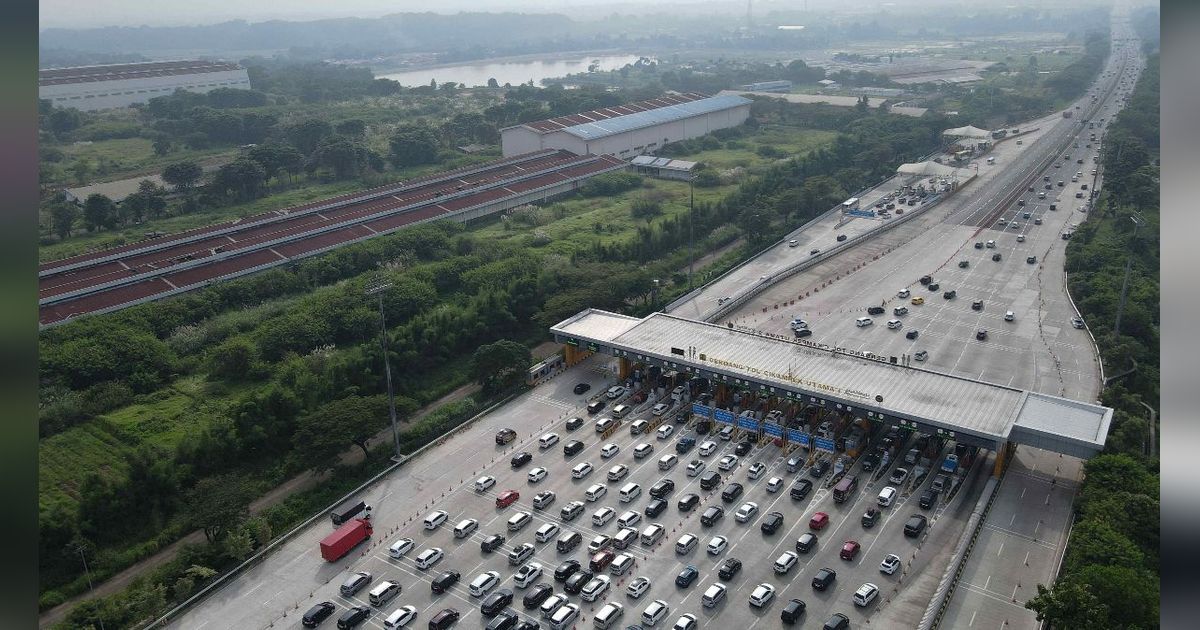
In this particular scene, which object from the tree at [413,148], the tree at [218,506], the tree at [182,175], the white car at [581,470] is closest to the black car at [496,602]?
the white car at [581,470]

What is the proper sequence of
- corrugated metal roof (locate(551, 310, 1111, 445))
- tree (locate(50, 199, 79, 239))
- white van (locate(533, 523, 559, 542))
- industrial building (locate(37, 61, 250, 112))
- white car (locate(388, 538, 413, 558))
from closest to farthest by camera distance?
white car (locate(388, 538, 413, 558)) < white van (locate(533, 523, 559, 542)) < corrugated metal roof (locate(551, 310, 1111, 445)) < tree (locate(50, 199, 79, 239)) < industrial building (locate(37, 61, 250, 112))

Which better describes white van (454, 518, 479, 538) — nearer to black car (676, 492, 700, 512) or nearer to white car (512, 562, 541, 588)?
white car (512, 562, 541, 588)

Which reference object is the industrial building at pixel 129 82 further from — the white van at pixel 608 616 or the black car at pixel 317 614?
Answer: the white van at pixel 608 616

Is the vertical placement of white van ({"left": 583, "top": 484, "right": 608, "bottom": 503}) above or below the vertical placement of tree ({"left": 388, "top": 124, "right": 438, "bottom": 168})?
below

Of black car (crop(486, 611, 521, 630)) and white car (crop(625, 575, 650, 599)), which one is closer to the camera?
black car (crop(486, 611, 521, 630))

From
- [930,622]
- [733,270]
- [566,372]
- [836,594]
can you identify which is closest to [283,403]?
[566,372]

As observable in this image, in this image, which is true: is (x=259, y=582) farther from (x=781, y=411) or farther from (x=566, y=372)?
(x=781, y=411)

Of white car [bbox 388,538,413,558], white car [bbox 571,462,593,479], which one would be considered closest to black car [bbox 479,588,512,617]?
white car [bbox 388,538,413,558]
